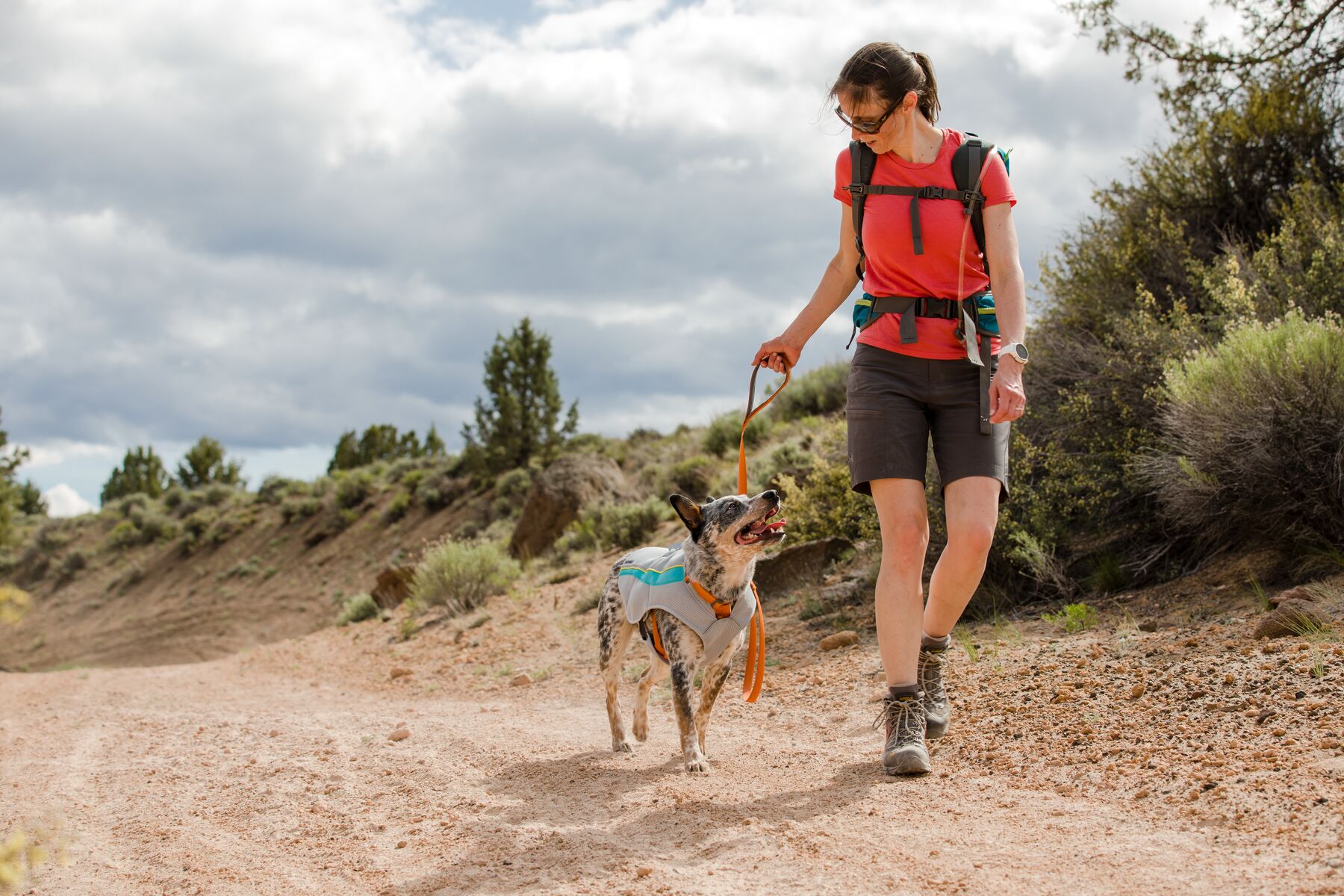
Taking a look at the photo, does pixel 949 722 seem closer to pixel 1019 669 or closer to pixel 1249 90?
pixel 1019 669

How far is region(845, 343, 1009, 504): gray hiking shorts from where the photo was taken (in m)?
4.12

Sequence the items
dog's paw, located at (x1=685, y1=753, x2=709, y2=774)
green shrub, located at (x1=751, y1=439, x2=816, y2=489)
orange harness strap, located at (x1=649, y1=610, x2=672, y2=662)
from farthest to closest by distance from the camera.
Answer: green shrub, located at (x1=751, y1=439, x2=816, y2=489) < orange harness strap, located at (x1=649, y1=610, x2=672, y2=662) < dog's paw, located at (x1=685, y1=753, x2=709, y2=774)

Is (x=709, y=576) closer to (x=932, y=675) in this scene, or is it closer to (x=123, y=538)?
(x=932, y=675)

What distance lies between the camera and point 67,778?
5633 millimetres

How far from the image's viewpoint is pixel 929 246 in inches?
163

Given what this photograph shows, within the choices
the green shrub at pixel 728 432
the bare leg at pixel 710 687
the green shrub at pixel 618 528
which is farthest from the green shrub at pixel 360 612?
the bare leg at pixel 710 687

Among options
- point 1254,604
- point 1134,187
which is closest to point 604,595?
point 1254,604

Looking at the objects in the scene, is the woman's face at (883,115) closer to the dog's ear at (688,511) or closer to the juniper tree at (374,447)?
the dog's ear at (688,511)

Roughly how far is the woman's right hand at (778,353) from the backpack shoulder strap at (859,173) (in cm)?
56

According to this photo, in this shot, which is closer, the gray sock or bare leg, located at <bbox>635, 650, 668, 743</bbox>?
the gray sock

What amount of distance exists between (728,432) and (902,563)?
1614cm

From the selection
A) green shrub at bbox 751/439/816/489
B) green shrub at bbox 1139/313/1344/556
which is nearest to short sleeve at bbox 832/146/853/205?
green shrub at bbox 1139/313/1344/556

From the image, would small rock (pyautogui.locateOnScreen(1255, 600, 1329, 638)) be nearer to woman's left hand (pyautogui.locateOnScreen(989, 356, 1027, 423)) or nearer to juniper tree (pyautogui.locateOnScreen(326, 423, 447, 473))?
woman's left hand (pyautogui.locateOnScreen(989, 356, 1027, 423))

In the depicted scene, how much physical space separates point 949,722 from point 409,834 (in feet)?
8.13
